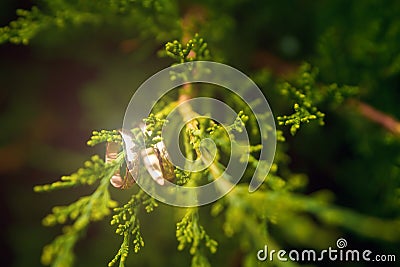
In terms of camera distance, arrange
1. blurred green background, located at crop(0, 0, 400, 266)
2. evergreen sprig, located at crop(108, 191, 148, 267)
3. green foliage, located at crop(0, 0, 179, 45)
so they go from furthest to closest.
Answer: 1. blurred green background, located at crop(0, 0, 400, 266)
2. green foliage, located at crop(0, 0, 179, 45)
3. evergreen sprig, located at crop(108, 191, 148, 267)

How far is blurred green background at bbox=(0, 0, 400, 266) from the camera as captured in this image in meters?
1.81

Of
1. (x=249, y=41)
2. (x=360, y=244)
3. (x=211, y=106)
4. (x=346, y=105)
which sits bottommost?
(x=360, y=244)

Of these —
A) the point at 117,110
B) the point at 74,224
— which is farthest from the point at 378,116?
the point at 74,224

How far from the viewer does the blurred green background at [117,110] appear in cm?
181

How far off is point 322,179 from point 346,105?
38 centimetres

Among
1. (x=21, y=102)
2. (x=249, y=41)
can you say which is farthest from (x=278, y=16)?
(x=21, y=102)

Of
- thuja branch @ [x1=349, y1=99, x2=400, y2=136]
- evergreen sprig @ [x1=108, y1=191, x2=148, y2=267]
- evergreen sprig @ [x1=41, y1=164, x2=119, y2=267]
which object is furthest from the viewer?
thuja branch @ [x1=349, y1=99, x2=400, y2=136]

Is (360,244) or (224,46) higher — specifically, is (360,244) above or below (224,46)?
below

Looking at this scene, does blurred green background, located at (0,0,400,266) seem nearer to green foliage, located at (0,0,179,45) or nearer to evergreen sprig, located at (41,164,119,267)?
green foliage, located at (0,0,179,45)

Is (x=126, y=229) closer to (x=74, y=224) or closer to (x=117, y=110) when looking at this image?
(x=74, y=224)

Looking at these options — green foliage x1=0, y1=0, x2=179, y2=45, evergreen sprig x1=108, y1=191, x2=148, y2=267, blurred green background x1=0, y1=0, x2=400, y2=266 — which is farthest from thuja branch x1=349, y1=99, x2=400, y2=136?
evergreen sprig x1=108, y1=191, x2=148, y2=267

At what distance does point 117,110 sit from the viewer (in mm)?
1919

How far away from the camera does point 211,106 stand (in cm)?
151

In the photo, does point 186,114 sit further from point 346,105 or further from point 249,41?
point 249,41
